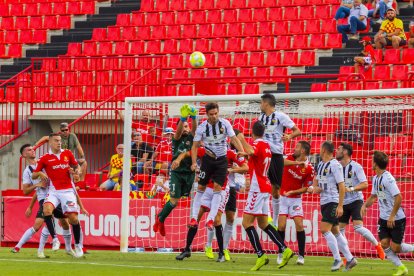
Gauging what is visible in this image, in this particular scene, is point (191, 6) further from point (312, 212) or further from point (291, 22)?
point (312, 212)

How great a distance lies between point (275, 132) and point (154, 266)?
275 cm

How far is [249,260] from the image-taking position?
17172 millimetres

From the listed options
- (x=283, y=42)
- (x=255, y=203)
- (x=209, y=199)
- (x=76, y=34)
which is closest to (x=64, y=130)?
(x=209, y=199)

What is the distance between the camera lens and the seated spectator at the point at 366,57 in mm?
23281

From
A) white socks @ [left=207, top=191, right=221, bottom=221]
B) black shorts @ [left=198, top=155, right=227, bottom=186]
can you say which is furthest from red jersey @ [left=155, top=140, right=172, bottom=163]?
white socks @ [left=207, top=191, right=221, bottom=221]

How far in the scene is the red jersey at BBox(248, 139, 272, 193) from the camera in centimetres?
Result: 1516

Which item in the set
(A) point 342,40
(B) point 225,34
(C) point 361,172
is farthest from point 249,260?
(B) point 225,34

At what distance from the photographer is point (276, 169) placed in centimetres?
1623

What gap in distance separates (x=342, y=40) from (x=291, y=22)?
→ 1.75m

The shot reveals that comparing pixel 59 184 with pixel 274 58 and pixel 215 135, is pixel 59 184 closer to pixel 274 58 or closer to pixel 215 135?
pixel 215 135

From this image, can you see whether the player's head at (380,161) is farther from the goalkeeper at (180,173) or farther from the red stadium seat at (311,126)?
the red stadium seat at (311,126)

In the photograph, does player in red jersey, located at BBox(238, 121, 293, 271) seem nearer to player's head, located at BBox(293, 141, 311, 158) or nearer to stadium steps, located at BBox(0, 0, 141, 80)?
player's head, located at BBox(293, 141, 311, 158)

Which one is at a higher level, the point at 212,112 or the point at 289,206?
the point at 212,112

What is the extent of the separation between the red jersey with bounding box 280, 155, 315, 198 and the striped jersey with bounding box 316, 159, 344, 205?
1.46 m
